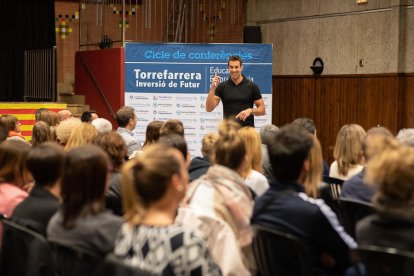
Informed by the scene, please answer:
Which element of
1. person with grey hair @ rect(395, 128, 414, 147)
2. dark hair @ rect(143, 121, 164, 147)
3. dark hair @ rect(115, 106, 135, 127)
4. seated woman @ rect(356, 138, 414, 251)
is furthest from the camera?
dark hair @ rect(115, 106, 135, 127)

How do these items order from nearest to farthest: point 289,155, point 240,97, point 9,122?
point 289,155
point 9,122
point 240,97

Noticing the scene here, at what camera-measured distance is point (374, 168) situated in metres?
2.84

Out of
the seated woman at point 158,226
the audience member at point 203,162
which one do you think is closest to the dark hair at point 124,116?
the audience member at point 203,162

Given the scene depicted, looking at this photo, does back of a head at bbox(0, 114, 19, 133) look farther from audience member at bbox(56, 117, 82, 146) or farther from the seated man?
the seated man

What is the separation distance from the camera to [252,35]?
1201cm

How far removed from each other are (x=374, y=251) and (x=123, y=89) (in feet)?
30.1

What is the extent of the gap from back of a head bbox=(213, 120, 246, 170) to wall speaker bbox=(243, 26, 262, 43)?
8.54 meters

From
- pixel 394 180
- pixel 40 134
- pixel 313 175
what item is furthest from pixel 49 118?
pixel 394 180

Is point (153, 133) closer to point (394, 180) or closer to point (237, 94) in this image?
point (237, 94)

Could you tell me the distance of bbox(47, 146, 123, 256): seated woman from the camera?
2932 mm

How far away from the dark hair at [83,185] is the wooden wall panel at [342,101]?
302 inches

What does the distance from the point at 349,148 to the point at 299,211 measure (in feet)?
6.53

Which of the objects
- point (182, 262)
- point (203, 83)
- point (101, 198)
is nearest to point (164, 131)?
point (101, 198)

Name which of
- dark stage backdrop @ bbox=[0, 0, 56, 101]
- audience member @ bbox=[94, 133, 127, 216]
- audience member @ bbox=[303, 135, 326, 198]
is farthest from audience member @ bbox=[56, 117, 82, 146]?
dark stage backdrop @ bbox=[0, 0, 56, 101]
